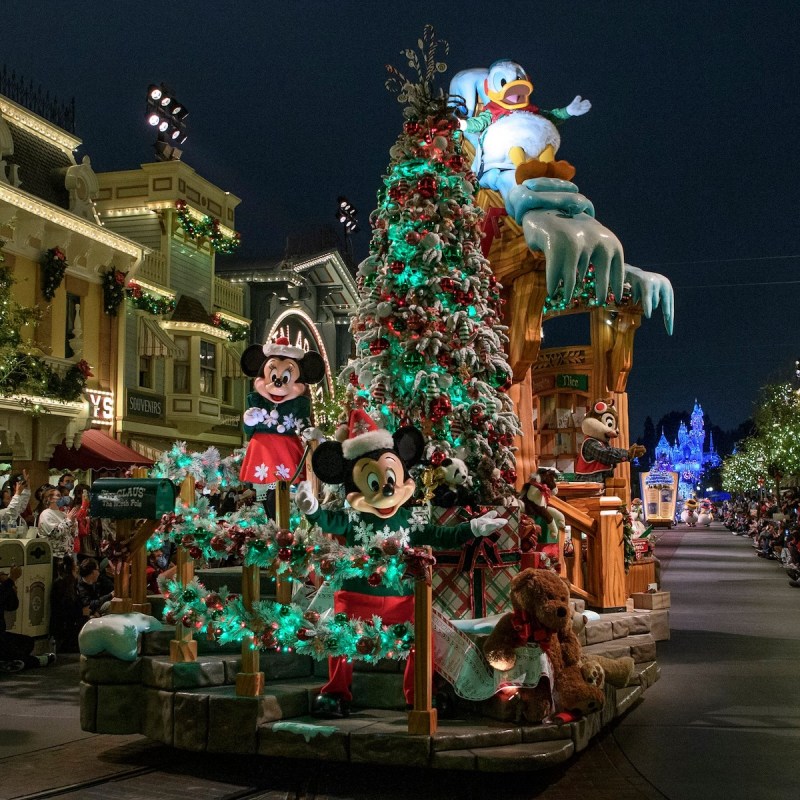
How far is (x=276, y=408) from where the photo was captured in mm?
8156

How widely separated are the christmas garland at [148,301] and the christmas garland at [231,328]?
1.48 metres

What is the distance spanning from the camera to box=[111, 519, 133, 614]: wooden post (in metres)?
7.17

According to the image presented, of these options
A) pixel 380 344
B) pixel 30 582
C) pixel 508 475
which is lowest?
pixel 30 582

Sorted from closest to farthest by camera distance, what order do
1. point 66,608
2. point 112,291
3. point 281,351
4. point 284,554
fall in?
point 284,554 → point 281,351 → point 66,608 → point 112,291

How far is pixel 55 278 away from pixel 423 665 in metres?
16.5

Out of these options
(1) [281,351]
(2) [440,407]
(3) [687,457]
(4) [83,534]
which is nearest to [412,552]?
(1) [281,351]

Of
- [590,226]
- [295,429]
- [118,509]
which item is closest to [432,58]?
[590,226]

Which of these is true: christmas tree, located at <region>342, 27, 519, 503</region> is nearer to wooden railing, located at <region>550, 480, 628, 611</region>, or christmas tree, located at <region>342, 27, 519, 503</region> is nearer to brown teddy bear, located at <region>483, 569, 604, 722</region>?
wooden railing, located at <region>550, 480, 628, 611</region>

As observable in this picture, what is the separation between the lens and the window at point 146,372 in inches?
944

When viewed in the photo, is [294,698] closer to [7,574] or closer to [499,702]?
[499,702]

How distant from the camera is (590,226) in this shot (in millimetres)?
9492

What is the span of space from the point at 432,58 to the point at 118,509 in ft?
18.9

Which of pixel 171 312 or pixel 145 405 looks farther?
pixel 171 312

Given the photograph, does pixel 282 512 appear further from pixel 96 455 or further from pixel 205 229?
pixel 205 229
